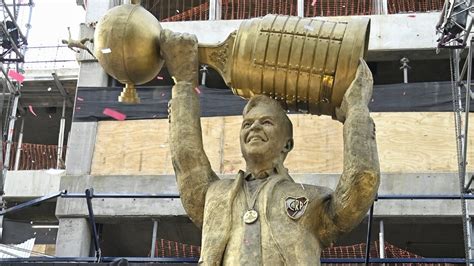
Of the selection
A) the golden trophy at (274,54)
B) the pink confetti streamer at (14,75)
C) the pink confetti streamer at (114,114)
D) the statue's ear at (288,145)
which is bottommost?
the statue's ear at (288,145)

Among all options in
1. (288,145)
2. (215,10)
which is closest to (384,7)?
(215,10)

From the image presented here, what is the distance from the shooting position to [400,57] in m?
16.2

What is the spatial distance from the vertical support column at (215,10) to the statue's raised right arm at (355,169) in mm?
12093

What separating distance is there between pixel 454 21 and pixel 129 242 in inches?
359

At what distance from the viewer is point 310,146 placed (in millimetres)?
15008

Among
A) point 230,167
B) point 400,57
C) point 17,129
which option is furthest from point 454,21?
point 17,129

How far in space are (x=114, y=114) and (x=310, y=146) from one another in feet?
12.6

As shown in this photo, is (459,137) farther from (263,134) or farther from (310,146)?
(263,134)

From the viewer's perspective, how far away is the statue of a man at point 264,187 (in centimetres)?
503

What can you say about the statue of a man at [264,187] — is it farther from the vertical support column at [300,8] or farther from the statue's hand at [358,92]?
the vertical support column at [300,8]

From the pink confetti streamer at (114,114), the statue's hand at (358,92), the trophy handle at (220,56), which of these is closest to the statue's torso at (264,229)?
the statue's hand at (358,92)

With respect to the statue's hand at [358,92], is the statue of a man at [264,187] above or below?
below

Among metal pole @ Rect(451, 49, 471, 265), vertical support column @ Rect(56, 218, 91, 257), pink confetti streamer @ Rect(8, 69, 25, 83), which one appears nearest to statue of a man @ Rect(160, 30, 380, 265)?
metal pole @ Rect(451, 49, 471, 265)

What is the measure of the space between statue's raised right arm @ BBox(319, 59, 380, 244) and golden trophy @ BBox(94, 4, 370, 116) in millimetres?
139
